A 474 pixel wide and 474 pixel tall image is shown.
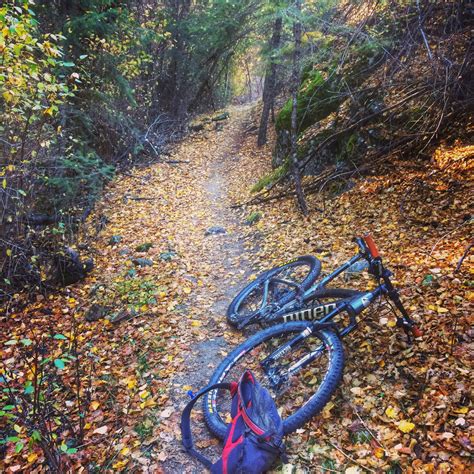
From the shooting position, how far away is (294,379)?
3943 mm

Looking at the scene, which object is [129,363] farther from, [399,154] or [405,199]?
[399,154]

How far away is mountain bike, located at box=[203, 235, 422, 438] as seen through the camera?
11.5 ft

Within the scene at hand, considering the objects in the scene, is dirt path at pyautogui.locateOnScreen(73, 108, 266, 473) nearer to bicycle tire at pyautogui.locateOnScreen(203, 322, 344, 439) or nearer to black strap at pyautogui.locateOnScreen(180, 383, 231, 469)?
black strap at pyautogui.locateOnScreen(180, 383, 231, 469)

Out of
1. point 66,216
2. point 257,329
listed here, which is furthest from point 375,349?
point 66,216

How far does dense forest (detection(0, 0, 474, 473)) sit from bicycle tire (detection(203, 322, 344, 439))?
1.12 feet

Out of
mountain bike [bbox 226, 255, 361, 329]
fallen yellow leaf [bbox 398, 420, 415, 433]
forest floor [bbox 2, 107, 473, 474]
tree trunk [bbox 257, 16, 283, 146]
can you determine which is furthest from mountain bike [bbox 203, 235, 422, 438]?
tree trunk [bbox 257, 16, 283, 146]

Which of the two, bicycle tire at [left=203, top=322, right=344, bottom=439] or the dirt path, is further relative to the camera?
the dirt path

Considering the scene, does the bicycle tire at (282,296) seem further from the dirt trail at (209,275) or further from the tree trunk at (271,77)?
the tree trunk at (271,77)

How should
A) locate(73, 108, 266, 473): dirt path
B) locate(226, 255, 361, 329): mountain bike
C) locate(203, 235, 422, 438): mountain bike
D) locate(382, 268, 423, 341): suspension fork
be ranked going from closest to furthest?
locate(203, 235, 422, 438): mountain bike → locate(382, 268, 423, 341): suspension fork → locate(73, 108, 266, 473): dirt path → locate(226, 255, 361, 329): mountain bike

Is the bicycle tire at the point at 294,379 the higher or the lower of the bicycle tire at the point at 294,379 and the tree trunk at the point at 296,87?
the lower

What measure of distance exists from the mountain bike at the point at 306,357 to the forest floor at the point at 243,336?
28cm

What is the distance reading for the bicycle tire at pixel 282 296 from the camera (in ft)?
16.2

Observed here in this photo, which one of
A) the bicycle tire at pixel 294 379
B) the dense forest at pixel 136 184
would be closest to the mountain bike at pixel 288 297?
the bicycle tire at pixel 294 379

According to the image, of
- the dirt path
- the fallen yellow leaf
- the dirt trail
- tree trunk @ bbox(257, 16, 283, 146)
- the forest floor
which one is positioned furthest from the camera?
tree trunk @ bbox(257, 16, 283, 146)
